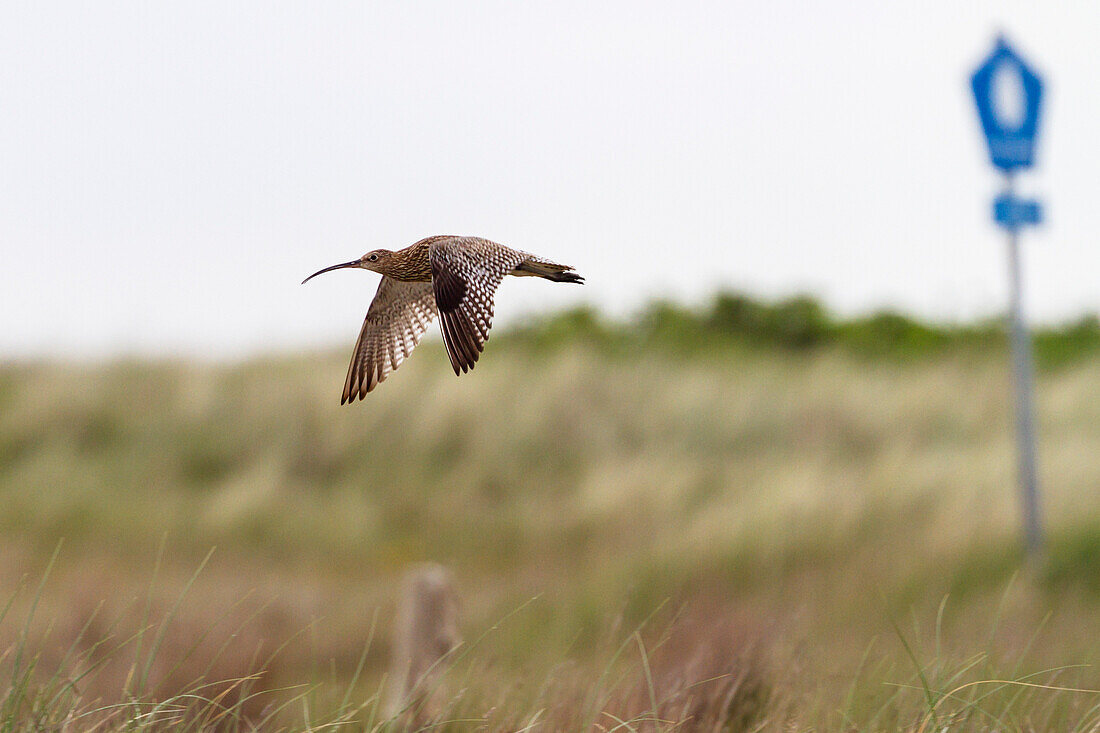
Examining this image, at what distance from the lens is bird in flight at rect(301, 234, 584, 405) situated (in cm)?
101

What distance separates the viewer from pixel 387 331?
4.08 feet

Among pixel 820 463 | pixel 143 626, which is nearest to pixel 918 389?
pixel 820 463

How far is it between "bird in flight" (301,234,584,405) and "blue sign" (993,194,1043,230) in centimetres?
832

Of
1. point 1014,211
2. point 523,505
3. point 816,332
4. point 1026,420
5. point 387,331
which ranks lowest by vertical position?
point 523,505

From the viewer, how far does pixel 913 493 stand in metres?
10.7

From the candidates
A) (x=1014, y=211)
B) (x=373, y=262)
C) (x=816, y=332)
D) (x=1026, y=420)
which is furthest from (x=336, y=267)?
(x=816, y=332)

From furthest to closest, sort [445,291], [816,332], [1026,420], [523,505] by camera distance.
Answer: [816,332]
[523,505]
[1026,420]
[445,291]

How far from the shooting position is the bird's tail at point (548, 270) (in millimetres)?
1037

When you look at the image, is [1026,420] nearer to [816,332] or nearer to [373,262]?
[373,262]

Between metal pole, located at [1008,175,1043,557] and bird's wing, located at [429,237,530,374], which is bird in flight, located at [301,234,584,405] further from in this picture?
metal pole, located at [1008,175,1043,557]

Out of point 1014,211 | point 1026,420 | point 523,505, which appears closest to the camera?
point 1014,211

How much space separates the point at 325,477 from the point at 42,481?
2.76 metres

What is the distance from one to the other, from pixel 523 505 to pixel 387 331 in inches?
377

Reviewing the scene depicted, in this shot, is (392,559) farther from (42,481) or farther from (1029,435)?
(1029,435)
